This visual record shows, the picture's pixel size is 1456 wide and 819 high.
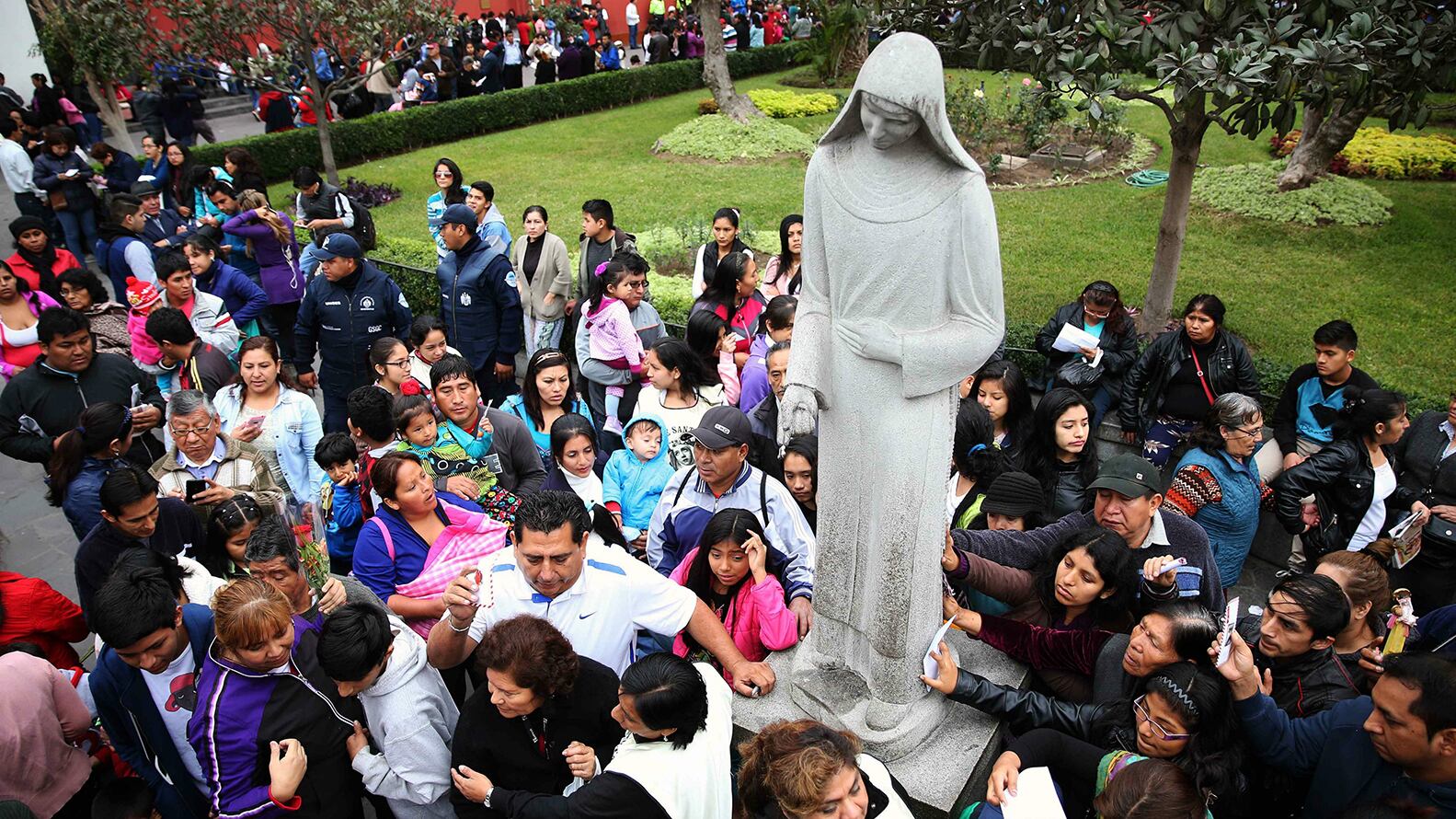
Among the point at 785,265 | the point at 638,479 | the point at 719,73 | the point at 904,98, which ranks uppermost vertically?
the point at 904,98

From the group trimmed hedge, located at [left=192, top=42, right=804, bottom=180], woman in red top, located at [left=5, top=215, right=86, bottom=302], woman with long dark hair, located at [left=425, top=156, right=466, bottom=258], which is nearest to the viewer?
woman in red top, located at [left=5, top=215, right=86, bottom=302]

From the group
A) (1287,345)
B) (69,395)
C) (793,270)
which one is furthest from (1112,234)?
(69,395)

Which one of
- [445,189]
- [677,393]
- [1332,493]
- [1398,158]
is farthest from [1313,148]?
[445,189]

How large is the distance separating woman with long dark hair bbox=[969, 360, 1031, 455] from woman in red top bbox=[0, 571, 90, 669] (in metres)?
5.29

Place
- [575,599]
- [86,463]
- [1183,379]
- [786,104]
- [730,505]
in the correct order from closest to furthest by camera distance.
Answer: [575,599] < [730,505] < [86,463] < [1183,379] < [786,104]

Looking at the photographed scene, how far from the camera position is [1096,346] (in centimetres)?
702

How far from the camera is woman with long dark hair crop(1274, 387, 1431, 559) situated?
562cm

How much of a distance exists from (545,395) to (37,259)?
698 cm

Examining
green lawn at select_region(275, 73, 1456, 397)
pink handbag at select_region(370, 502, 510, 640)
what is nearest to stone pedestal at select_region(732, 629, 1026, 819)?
pink handbag at select_region(370, 502, 510, 640)

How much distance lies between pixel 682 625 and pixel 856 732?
904mm

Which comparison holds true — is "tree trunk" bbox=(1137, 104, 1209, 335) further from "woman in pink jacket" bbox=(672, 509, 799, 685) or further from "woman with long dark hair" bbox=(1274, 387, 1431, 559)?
"woman in pink jacket" bbox=(672, 509, 799, 685)

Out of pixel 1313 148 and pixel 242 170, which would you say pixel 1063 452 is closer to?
pixel 1313 148

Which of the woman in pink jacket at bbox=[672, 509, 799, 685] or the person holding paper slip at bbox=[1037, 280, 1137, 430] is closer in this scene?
the woman in pink jacket at bbox=[672, 509, 799, 685]

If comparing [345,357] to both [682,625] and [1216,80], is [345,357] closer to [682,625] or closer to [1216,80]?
[682,625]
